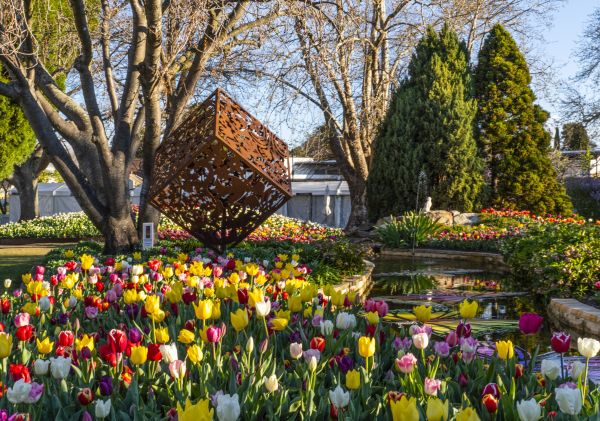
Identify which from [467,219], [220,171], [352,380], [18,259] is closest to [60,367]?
[352,380]

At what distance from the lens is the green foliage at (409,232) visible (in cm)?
1398

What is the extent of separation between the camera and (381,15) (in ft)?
58.9

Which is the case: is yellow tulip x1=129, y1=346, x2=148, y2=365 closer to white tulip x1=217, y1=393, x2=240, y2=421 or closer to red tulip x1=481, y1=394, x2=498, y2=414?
white tulip x1=217, y1=393, x2=240, y2=421

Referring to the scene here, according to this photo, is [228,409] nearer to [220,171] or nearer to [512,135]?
[220,171]

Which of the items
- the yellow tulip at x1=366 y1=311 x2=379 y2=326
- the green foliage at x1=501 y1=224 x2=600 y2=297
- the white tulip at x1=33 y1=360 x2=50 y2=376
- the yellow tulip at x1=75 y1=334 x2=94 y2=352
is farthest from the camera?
the green foliage at x1=501 y1=224 x2=600 y2=297

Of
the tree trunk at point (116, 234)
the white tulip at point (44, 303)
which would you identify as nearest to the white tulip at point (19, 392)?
the white tulip at point (44, 303)

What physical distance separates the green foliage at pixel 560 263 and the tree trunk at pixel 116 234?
5.56m

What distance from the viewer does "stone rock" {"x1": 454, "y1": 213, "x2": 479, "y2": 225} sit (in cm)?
1631

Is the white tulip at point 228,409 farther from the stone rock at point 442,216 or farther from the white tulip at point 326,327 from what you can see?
the stone rock at point 442,216

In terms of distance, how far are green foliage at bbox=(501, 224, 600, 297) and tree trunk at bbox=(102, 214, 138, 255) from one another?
5562 millimetres

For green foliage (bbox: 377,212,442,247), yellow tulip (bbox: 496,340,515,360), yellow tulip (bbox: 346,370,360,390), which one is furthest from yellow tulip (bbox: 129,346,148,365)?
green foliage (bbox: 377,212,442,247)

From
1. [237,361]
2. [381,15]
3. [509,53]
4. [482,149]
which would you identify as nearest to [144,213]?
[237,361]

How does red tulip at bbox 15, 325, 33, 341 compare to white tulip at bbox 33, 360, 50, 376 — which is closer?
white tulip at bbox 33, 360, 50, 376

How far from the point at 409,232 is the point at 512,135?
6194mm
